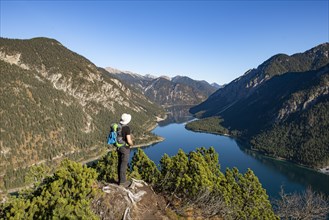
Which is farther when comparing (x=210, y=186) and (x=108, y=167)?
(x=108, y=167)

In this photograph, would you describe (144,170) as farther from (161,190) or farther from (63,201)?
(63,201)

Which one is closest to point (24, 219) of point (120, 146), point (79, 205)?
point (79, 205)

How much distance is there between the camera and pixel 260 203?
50.6 metres

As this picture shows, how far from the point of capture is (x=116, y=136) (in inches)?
888

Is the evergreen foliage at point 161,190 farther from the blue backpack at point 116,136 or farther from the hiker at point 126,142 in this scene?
the blue backpack at point 116,136

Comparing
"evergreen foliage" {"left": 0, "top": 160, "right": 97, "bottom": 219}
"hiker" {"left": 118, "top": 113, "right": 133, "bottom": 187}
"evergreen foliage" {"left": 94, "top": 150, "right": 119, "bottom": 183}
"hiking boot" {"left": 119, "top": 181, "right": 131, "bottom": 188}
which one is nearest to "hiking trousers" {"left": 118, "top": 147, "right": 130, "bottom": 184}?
"hiker" {"left": 118, "top": 113, "right": 133, "bottom": 187}

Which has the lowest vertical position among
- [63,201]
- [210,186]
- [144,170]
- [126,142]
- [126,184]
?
[210,186]

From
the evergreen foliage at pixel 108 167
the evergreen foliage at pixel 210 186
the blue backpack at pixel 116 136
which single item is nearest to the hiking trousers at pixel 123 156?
the blue backpack at pixel 116 136

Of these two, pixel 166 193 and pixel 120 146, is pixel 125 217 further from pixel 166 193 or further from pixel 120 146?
pixel 166 193

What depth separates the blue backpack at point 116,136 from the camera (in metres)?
22.4

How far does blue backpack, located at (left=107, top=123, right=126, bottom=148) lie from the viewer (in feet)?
73.6

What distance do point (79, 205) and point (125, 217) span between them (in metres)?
3.82

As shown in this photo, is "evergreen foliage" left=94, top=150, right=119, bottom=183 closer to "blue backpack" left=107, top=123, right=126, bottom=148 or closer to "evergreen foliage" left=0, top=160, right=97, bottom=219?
"evergreen foliage" left=0, top=160, right=97, bottom=219

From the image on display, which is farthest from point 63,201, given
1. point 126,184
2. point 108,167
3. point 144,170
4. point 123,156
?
point 108,167
